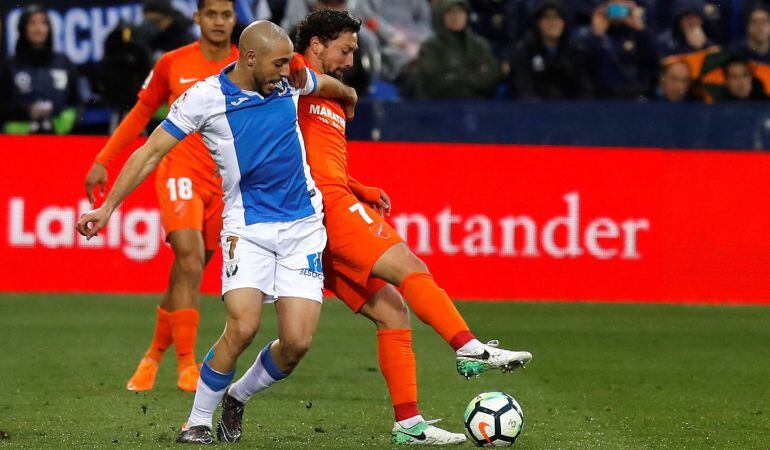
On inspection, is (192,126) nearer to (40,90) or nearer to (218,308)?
(218,308)

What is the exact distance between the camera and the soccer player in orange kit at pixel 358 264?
6.89 metres

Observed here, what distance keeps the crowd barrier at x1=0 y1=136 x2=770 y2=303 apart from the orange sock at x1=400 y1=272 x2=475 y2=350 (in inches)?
269

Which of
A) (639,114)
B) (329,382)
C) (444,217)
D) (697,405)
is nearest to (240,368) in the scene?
(329,382)

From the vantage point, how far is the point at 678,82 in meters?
15.4

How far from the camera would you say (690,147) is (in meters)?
14.7

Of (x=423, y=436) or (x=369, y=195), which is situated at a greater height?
(x=369, y=195)

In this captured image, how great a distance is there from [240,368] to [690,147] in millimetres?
6450

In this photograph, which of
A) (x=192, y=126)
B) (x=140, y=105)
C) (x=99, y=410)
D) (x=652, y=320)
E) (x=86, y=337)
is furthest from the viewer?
(x=652, y=320)

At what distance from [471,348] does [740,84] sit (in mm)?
9553

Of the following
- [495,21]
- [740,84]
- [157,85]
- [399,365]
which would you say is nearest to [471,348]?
[399,365]

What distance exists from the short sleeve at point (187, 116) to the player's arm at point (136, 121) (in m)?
1.95

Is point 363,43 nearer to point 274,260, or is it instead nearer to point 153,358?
point 153,358

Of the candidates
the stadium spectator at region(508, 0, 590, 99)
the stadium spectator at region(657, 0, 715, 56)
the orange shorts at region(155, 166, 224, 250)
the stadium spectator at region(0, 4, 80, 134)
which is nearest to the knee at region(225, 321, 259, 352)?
→ the orange shorts at region(155, 166, 224, 250)

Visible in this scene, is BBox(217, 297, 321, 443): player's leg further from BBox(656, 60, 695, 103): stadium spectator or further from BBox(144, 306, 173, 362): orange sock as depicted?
BBox(656, 60, 695, 103): stadium spectator
